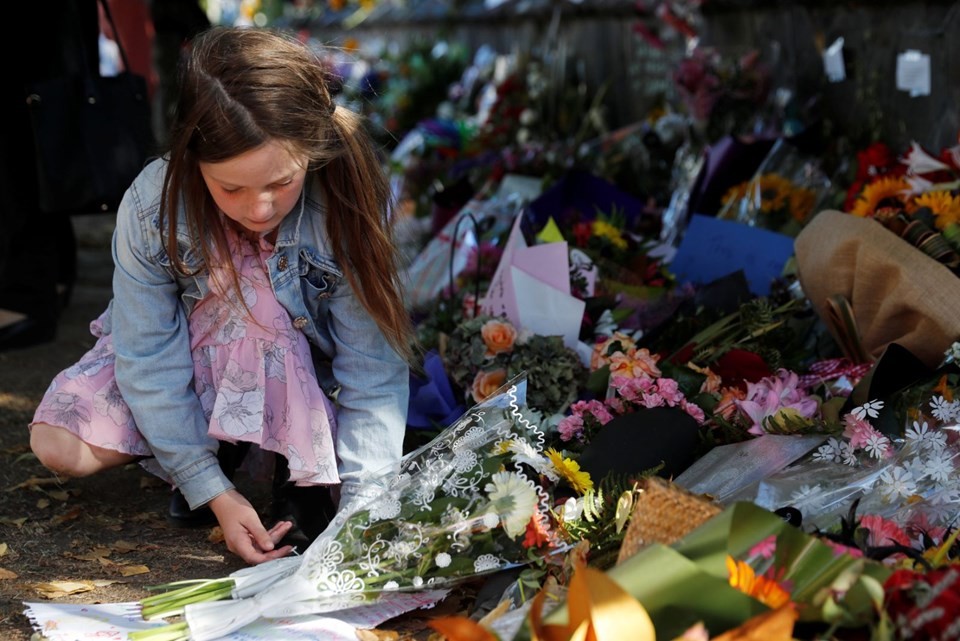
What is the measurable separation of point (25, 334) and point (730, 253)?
2.57m

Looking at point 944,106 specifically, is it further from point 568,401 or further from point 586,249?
point 568,401

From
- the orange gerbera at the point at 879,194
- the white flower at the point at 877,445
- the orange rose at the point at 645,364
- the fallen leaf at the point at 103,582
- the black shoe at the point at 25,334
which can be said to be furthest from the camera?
the black shoe at the point at 25,334

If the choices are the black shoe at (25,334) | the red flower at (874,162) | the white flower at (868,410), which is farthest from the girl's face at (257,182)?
the black shoe at (25,334)

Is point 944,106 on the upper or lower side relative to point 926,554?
upper

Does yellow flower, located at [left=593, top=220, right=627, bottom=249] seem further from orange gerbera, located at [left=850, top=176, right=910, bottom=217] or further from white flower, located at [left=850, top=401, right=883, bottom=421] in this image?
white flower, located at [left=850, top=401, right=883, bottom=421]

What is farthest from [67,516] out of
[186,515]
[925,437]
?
[925,437]

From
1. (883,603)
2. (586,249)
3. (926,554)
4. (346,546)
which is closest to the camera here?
(883,603)

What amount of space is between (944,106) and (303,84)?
2538mm

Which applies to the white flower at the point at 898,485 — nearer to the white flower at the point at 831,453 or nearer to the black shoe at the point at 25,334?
the white flower at the point at 831,453

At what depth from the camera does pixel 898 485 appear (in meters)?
2.14

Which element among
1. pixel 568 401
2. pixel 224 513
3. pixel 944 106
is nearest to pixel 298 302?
pixel 224 513

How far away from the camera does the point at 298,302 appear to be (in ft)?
8.20

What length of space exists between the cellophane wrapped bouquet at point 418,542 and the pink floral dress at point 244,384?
308 millimetres

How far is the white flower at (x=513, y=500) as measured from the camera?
2.12 meters
